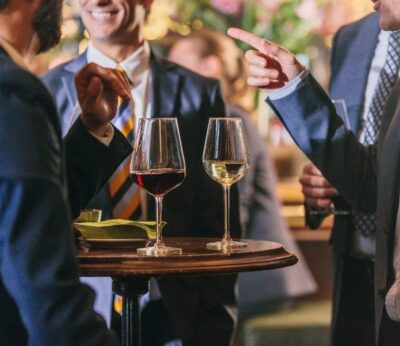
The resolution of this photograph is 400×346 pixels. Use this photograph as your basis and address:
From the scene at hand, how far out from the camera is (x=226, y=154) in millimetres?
2248

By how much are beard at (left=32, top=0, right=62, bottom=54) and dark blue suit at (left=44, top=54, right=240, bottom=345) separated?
99cm

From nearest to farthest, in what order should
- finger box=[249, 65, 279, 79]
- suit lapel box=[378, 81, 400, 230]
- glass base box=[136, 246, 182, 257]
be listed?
1. glass base box=[136, 246, 182, 257]
2. suit lapel box=[378, 81, 400, 230]
3. finger box=[249, 65, 279, 79]

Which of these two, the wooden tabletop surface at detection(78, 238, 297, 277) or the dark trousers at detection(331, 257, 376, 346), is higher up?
the wooden tabletop surface at detection(78, 238, 297, 277)

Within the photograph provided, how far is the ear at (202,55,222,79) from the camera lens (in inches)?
203

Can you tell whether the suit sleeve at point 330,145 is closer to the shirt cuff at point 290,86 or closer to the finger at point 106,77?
the shirt cuff at point 290,86

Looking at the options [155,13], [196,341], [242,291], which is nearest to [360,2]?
[155,13]

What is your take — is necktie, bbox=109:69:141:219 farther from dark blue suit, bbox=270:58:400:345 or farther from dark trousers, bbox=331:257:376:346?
dark trousers, bbox=331:257:376:346

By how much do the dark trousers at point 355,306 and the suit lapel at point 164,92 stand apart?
0.71 m

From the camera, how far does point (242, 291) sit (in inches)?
206

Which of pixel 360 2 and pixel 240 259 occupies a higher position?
pixel 360 2

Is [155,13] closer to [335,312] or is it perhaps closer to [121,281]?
[335,312]

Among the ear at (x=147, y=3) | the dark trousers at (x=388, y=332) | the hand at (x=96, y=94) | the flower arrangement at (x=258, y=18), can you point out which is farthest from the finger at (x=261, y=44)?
the flower arrangement at (x=258, y=18)

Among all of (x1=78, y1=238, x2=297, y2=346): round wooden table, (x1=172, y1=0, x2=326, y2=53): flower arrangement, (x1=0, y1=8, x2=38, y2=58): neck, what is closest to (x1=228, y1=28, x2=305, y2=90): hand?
(x1=78, y1=238, x2=297, y2=346): round wooden table

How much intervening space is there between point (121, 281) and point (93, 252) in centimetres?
19
